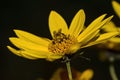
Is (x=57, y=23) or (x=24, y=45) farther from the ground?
(x=57, y=23)

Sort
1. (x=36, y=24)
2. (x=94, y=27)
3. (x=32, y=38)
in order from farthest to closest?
(x=36, y=24)
(x=32, y=38)
(x=94, y=27)

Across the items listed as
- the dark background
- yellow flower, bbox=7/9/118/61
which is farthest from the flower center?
the dark background

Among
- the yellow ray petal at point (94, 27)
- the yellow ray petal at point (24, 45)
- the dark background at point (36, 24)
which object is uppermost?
the dark background at point (36, 24)

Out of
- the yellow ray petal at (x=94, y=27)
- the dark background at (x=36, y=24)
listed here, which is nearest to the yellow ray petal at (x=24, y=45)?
the yellow ray petal at (x=94, y=27)

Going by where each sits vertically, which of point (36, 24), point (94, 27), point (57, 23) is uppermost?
point (36, 24)

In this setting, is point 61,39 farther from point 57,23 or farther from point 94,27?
point 94,27

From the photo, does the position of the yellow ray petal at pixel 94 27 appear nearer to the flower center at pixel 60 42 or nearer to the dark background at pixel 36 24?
the flower center at pixel 60 42

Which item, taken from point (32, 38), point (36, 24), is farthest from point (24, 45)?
point (36, 24)

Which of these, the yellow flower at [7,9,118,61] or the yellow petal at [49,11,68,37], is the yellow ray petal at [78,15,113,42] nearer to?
the yellow flower at [7,9,118,61]

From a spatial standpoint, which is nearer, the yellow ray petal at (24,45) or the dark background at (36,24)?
the yellow ray petal at (24,45)
